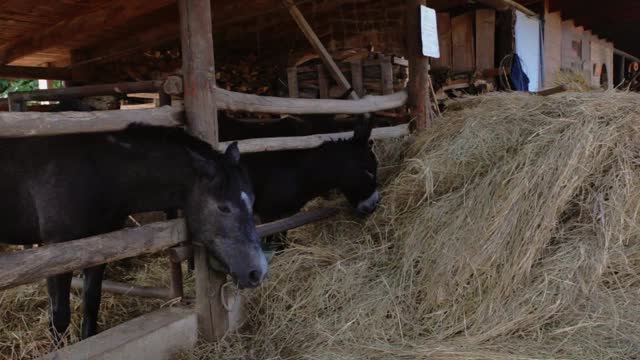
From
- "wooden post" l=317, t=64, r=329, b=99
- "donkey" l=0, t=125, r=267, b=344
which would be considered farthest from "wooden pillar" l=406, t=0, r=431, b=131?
"donkey" l=0, t=125, r=267, b=344

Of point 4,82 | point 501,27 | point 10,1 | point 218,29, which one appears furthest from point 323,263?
point 4,82

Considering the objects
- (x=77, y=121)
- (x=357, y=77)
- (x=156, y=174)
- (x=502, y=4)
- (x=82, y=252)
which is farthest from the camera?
(x=502, y=4)

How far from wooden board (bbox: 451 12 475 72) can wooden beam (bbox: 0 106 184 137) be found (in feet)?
23.5

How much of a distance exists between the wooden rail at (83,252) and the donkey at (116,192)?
253 millimetres

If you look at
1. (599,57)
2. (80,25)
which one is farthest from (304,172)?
(599,57)

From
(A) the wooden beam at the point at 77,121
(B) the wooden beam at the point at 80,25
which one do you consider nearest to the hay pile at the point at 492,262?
(A) the wooden beam at the point at 77,121

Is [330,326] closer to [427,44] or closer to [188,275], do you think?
[188,275]

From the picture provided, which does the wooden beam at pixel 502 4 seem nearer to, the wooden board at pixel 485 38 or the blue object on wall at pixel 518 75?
the wooden board at pixel 485 38

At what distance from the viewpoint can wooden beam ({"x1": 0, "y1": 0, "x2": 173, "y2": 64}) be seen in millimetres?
6371

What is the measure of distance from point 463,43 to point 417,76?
4169 millimetres

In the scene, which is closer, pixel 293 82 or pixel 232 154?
pixel 232 154

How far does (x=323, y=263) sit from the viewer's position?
158 inches

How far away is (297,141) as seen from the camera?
4.41 meters

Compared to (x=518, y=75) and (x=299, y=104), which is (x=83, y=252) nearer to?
(x=299, y=104)
